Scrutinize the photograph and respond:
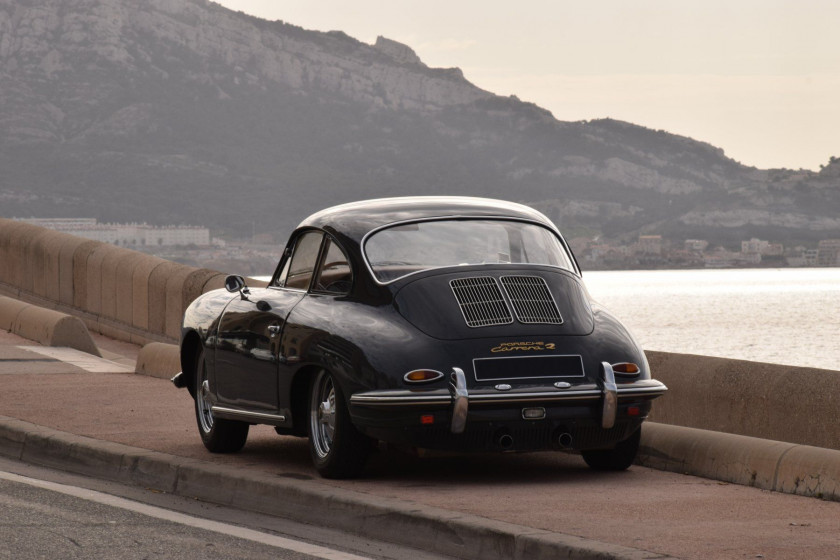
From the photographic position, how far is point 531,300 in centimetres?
791

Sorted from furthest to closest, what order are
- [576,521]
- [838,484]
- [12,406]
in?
[12,406], [838,484], [576,521]

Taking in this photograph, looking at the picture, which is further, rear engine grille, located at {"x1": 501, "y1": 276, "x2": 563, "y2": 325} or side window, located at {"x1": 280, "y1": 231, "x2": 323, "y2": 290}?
side window, located at {"x1": 280, "y1": 231, "x2": 323, "y2": 290}

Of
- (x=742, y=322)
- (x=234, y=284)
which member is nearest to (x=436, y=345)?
(x=234, y=284)

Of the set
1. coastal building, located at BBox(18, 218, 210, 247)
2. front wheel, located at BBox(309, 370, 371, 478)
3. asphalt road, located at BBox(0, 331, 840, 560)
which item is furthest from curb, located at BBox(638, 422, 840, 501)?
coastal building, located at BBox(18, 218, 210, 247)

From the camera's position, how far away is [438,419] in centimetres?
746

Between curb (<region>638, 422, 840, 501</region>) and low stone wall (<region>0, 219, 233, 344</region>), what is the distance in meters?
10.2

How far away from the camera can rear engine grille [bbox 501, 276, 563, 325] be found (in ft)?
25.6

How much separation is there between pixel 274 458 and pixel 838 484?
349 cm

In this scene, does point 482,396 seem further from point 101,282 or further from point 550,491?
point 101,282

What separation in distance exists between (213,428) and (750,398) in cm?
354

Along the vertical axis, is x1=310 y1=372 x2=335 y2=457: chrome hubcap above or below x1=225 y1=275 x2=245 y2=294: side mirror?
below

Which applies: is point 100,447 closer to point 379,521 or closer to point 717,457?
point 379,521

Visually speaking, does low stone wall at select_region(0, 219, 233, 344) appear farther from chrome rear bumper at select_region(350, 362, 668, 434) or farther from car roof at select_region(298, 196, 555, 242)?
chrome rear bumper at select_region(350, 362, 668, 434)

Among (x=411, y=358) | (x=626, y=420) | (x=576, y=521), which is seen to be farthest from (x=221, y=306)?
(x=576, y=521)
